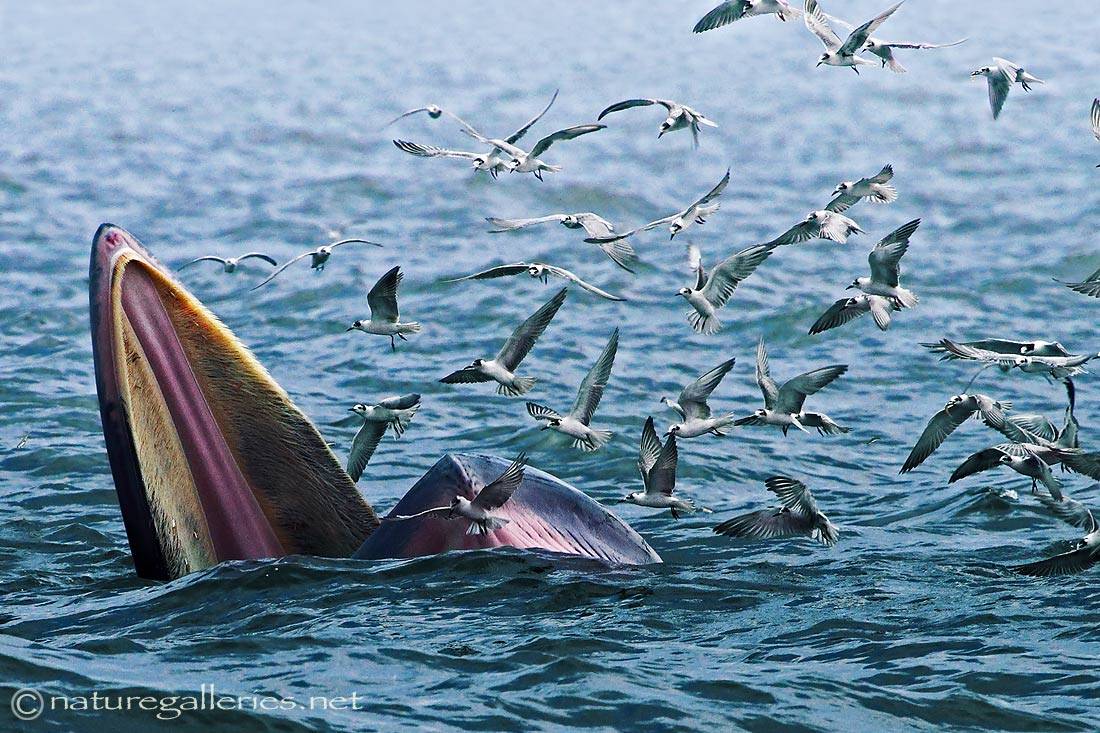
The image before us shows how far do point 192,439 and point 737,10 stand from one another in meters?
7.19

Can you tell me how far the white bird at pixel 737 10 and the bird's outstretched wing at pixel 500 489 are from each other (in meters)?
5.94

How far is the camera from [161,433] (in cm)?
838

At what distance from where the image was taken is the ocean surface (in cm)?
800

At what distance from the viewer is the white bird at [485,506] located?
857cm

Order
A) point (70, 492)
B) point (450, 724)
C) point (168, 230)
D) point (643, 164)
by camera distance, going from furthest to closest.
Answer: point (643, 164), point (168, 230), point (70, 492), point (450, 724)

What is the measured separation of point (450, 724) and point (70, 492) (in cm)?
598

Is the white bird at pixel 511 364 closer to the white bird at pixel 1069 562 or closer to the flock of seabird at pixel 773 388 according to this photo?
the flock of seabird at pixel 773 388

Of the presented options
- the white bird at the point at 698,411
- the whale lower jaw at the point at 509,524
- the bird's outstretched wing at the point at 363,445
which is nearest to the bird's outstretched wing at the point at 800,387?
the white bird at the point at 698,411

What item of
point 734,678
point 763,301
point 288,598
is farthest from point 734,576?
point 763,301

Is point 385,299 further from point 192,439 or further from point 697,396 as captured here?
point 192,439

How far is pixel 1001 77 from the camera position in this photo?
Result: 50.4 ft

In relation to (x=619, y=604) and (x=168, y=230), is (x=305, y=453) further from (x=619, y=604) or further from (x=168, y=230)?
(x=168, y=230)

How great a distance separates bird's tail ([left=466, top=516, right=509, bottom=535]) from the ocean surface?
0.73 feet

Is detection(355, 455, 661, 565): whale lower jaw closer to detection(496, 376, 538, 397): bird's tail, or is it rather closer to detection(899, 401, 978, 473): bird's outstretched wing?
detection(496, 376, 538, 397): bird's tail
